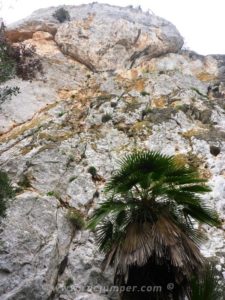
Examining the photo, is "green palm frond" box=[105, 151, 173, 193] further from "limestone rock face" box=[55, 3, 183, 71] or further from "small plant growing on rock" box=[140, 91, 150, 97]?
"limestone rock face" box=[55, 3, 183, 71]

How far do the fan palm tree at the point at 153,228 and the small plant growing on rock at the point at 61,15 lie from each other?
37.6 m

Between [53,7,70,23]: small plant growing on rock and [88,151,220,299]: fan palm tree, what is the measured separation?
37647 mm

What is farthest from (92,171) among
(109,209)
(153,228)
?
(153,228)

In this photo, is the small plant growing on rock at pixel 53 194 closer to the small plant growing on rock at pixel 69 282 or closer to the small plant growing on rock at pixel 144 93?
the small plant growing on rock at pixel 69 282

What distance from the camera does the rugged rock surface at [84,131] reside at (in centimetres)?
1534

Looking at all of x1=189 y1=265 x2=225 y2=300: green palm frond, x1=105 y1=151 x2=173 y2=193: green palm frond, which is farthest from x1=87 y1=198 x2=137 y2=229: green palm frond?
x1=189 y1=265 x2=225 y2=300: green palm frond

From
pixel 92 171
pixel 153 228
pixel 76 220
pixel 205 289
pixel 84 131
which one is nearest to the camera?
pixel 205 289

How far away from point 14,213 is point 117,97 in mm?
12309

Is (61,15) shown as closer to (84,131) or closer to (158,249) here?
(84,131)

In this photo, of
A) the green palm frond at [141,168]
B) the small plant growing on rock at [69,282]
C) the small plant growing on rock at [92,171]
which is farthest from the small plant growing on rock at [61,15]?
the green palm frond at [141,168]

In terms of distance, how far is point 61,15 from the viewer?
46.2 metres

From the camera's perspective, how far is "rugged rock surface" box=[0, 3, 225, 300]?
50.3 feet

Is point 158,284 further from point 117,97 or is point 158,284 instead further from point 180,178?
point 117,97

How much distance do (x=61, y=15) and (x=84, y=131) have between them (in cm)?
2668
